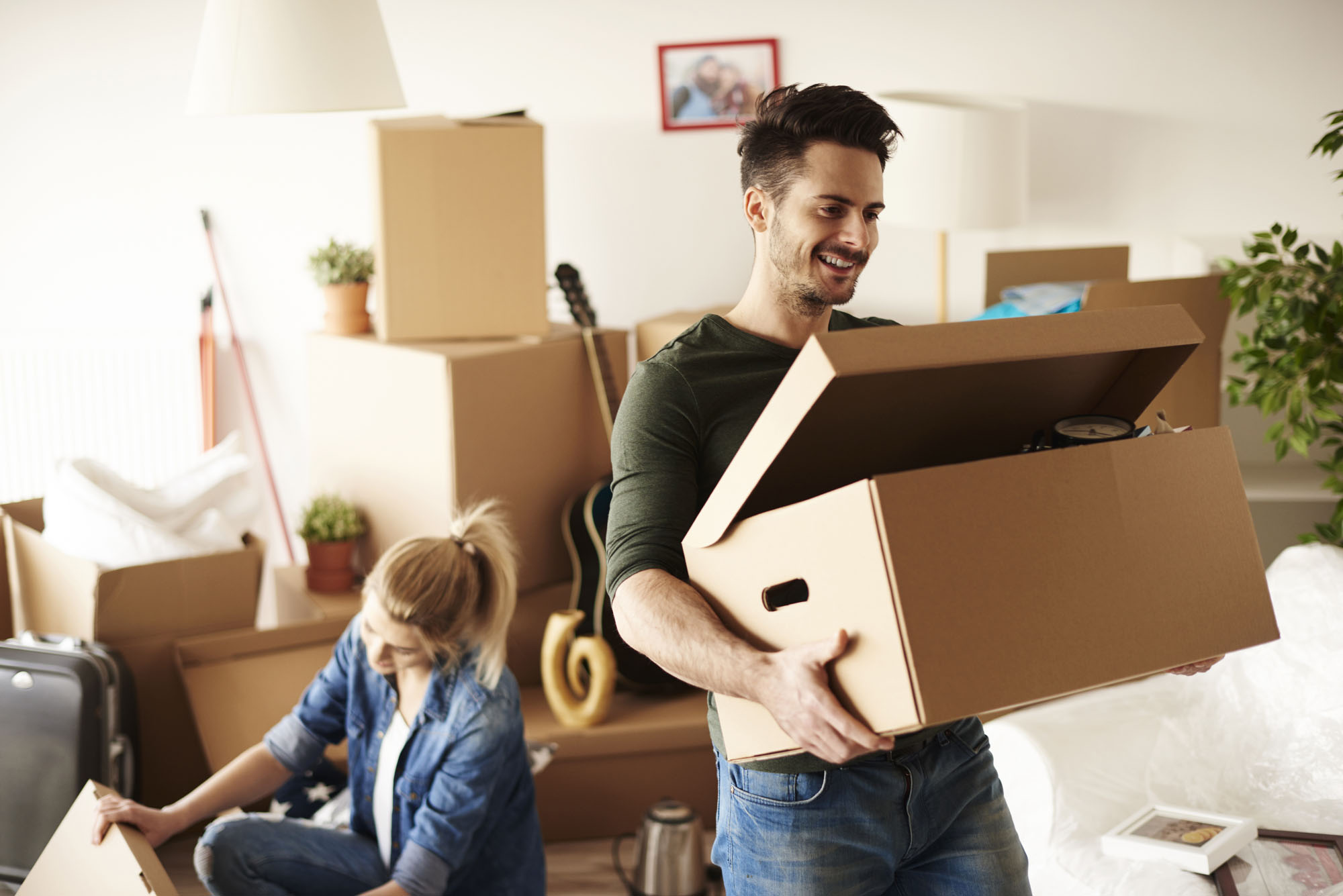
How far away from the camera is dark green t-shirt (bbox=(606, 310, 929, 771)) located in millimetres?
1070

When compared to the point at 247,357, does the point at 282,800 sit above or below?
below

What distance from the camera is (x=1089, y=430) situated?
101 centimetres

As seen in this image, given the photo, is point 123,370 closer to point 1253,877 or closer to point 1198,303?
point 1198,303

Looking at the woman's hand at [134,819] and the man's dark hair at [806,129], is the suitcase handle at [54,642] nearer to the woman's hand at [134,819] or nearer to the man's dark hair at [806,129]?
the woman's hand at [134,819]

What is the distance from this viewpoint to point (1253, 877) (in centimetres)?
158

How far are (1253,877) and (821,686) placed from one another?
1.03 m

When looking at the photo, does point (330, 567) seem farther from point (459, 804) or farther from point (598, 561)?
point (459, 804)

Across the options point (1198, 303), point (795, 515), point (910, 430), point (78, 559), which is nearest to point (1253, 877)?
point (910, 430)

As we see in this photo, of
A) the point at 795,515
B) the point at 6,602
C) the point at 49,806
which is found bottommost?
the point at 49,806

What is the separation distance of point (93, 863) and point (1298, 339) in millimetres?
2130

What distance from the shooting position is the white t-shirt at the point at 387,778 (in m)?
1.79

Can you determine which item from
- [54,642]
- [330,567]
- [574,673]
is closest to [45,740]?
[54,642]

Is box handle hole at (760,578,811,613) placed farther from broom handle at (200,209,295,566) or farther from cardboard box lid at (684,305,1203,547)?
broom handle at (200,209,295,566)

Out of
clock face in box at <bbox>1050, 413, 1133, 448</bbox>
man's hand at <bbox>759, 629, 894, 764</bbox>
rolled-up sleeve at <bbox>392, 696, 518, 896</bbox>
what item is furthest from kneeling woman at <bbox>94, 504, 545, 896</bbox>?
clock face in box at <bbox>1050, 413, 1133, 448</bbox>
